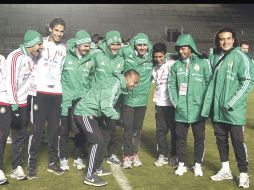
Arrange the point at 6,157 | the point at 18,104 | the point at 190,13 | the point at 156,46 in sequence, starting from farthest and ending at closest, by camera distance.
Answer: the point at 190,13, the point at 6,157, the point at 156,46, the point at 18,104

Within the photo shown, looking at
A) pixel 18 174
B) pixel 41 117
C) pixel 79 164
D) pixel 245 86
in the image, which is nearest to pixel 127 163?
pixel 79 164

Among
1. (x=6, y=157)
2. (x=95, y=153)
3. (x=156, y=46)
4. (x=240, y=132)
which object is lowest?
(x=6, y=157)

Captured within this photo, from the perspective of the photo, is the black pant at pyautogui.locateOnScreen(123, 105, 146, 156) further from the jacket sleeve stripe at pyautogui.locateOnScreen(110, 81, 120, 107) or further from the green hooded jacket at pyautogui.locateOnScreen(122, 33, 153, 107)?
the jacket sleeve stripe at pyautogui.locateOnScreen(110, 81, 120, 107)

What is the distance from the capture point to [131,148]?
275 inches

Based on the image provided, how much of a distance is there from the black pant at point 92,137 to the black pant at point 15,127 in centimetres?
73

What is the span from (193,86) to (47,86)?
2057 mm

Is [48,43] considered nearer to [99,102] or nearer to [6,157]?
[99,102]

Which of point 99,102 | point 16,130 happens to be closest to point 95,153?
point 99,102

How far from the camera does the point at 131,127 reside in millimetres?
6801

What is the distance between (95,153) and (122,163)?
1211mm

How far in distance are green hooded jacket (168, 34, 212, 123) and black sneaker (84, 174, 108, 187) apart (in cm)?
141

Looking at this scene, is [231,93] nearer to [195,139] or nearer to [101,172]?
[195,139]

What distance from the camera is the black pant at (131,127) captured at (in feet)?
22.2

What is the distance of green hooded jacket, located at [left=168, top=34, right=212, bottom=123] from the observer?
6.19 meters
